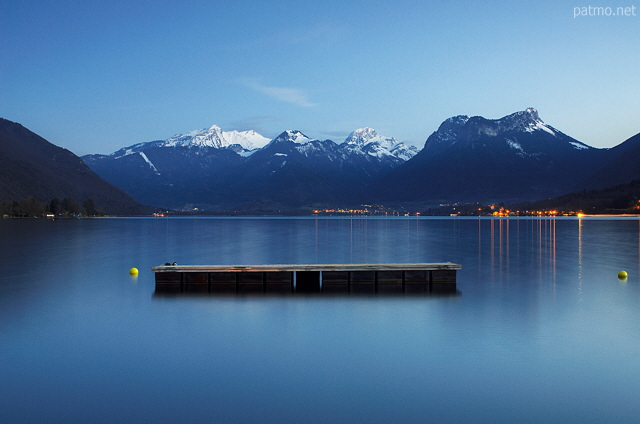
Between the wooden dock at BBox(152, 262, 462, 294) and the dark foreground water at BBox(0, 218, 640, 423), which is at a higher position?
the wooden dock at BBox(152, 262, 462, 294)

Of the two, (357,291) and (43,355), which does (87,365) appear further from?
(357,291)

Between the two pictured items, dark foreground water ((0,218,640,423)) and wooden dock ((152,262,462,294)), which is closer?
dark foreground water ((0,218,640,423))

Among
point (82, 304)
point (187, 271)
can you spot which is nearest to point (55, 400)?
point (82, 304)

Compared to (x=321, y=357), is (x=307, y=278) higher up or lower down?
higher up

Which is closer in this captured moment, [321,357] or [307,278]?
[321,357]

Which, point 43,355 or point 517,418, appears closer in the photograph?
point 517,418

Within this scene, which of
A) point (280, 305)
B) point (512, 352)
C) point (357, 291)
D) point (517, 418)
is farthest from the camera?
point (357, 291)

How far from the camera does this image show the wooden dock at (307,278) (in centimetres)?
3116

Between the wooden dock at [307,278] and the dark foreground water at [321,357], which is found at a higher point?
the wooden dock at [307,278]

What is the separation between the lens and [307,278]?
32.5 m

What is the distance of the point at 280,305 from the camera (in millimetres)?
26281

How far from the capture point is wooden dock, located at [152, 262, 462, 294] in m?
31.2

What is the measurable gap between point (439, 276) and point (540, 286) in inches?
249

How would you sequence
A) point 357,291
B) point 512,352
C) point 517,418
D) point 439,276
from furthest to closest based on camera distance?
point 439,276
point 357,291
point 512,352
point 517,418
